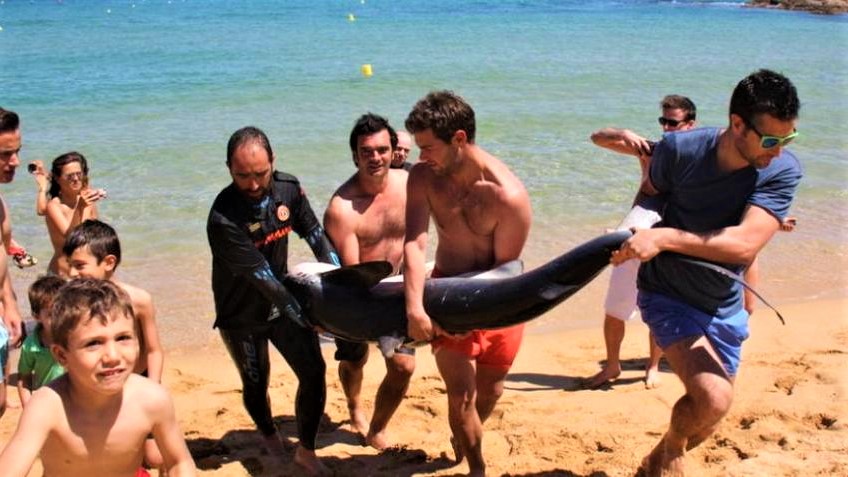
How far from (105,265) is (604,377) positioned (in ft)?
11.6

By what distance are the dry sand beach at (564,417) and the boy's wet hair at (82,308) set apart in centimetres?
235

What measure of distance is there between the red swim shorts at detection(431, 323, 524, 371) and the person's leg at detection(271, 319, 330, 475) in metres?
0.76

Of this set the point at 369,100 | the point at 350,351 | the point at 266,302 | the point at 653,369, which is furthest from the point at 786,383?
the point at 369,100

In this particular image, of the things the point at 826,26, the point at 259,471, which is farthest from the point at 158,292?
the point at 826,26

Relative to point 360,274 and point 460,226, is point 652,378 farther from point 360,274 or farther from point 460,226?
point 360,274

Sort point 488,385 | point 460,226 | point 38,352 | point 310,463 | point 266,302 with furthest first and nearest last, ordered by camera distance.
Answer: point 310,463 < point 266,302 < point 488,385 < point 460,226 < point 38,352

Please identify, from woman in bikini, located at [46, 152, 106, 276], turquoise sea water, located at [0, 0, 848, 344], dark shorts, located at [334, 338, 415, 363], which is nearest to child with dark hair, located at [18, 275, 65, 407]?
dark shorts, located at [334, 338, 415, 363]

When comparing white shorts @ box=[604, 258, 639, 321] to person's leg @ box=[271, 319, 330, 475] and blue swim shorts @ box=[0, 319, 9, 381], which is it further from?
blue swim shorts @ box=[0, 319, 9, 381]

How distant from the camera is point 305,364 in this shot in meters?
5.17

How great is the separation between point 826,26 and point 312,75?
73.8ft

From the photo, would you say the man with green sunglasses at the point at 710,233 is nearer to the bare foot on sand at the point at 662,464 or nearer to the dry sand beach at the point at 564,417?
the bare foot on sand at the point at 662,464

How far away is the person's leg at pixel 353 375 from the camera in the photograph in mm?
5574

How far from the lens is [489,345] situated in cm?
489

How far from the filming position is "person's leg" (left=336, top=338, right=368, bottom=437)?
219 inches
